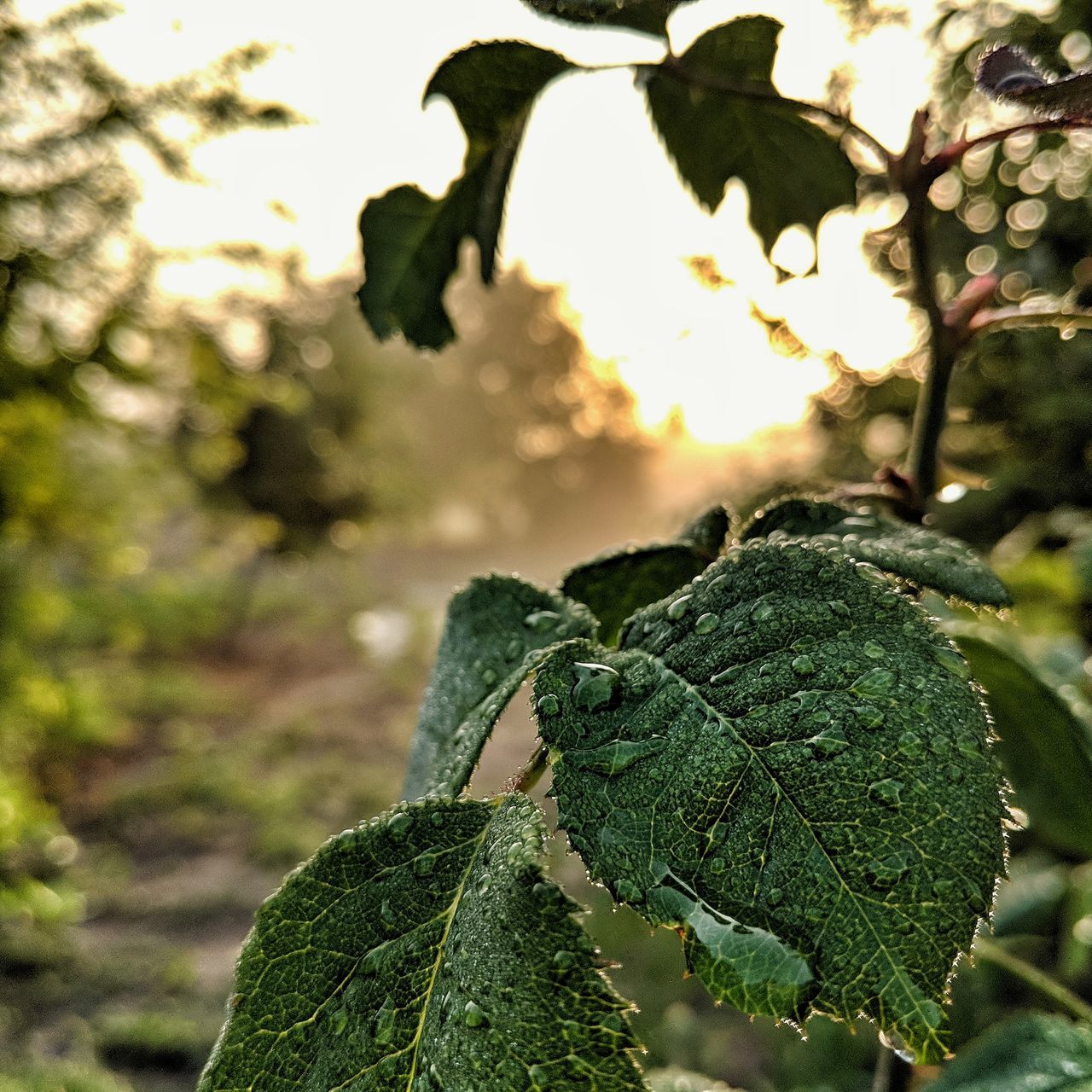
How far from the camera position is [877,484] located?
1.79 ft

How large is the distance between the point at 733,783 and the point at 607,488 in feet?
62.4

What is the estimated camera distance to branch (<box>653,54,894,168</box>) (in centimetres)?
48

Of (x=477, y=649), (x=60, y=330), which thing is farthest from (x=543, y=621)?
(x=60, y=330)

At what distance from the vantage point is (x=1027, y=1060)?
0.51m

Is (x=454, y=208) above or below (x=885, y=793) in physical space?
above

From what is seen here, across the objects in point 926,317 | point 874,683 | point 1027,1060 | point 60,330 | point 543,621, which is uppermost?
point 60,330

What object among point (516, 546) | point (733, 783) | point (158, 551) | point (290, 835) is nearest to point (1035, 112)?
point (733, 783)

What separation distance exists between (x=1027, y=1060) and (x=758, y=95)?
1.84 ft

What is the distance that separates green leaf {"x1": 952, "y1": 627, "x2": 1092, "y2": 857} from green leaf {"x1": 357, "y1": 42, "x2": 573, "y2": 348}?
39cm

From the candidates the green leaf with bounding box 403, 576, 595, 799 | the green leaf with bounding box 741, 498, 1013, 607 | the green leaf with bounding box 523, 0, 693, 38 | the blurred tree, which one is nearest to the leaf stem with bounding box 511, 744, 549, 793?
the green leaf with bounding box 403, 576, 595, 799

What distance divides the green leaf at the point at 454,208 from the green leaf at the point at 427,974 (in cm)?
36

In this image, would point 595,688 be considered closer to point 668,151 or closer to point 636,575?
point 636,575

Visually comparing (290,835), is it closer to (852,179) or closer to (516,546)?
(852,179)

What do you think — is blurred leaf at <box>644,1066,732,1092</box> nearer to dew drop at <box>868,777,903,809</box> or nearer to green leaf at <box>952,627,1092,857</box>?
green leaf at <box>952,627,1092,857</box>
